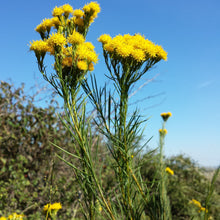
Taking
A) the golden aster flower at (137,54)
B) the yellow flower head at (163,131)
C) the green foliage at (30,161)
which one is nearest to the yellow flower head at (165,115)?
the yellow flower head at (163,131)

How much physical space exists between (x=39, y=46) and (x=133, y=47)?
43 centimetres

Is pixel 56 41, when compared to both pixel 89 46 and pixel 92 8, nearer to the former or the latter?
pixel 89 46

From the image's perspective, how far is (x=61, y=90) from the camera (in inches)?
36.2

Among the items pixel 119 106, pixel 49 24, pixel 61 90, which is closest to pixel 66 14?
pixel 49 24

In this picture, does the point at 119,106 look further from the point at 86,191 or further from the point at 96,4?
the point at 96,4

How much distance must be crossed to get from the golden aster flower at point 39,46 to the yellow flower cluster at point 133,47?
26 centimetres

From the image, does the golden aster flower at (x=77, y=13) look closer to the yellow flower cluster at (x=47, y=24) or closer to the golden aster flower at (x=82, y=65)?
the yellow flower cluster at (x=47, y=24)

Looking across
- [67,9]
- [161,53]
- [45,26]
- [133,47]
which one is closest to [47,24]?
[45,26]

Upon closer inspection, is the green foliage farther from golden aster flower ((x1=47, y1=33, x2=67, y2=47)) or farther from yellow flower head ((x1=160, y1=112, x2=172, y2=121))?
golden aster flower ((x1=47, y1=33, x2=67, y2=47))

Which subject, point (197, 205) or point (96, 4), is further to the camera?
point (197, 205)

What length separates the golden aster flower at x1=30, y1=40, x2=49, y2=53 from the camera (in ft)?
3.11

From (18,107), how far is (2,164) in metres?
0.78

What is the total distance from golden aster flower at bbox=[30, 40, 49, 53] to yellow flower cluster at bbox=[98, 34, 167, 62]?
0.85 ft

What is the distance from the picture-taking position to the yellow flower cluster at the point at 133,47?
36.5 inches
